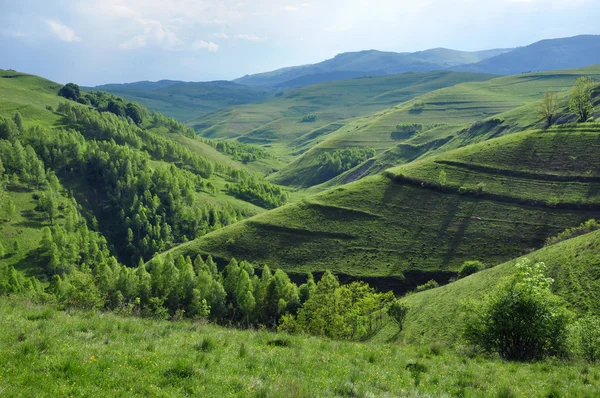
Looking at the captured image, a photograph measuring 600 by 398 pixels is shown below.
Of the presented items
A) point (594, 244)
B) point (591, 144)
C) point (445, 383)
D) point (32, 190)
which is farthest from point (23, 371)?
point (32, 190)

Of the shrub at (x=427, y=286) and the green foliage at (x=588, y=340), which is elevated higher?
the green foliage at (x=588, y=340)

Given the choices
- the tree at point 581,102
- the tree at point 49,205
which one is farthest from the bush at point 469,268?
the tree at point 49,205

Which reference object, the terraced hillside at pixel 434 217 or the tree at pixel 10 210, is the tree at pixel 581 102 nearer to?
the terraced hillside at pixel 434 217

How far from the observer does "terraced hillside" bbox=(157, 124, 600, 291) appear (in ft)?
376

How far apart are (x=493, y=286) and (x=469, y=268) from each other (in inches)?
1331

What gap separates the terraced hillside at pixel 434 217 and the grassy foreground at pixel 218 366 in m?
91.8

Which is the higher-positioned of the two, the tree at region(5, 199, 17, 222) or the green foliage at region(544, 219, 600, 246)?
the tree at region(5, 199, 17, 222)

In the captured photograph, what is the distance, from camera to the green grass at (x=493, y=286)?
190 ft

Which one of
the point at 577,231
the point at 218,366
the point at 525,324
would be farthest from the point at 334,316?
the point at 577,231

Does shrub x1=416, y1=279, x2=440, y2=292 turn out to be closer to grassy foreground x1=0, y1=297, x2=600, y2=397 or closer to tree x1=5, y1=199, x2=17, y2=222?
grassy foreground x1=0, y1=297, x2=600, y2=397

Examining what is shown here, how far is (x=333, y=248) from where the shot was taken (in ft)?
410

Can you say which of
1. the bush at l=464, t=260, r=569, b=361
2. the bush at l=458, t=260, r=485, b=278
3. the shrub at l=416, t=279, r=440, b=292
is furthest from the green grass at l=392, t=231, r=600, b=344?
the bush at l=464, t=260, r=569, b=361

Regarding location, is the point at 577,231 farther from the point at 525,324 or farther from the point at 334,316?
the point at 525,324

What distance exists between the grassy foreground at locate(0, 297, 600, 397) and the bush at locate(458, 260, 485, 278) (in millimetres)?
83239
